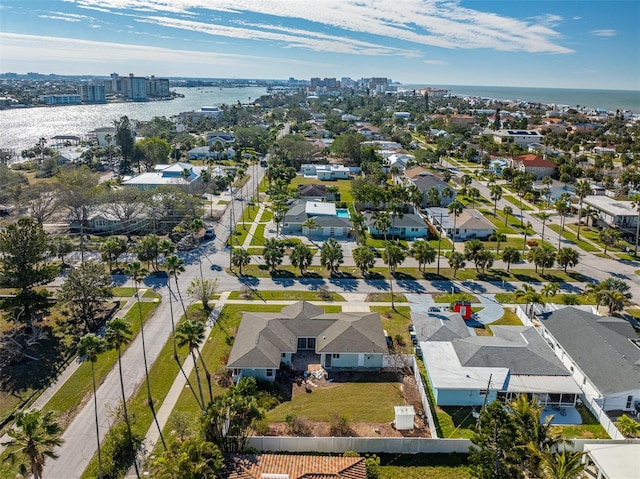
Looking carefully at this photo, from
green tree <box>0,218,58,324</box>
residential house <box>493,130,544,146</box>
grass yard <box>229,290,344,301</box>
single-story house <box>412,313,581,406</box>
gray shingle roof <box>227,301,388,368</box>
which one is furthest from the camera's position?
residential house <box>493,130,544,146</box>

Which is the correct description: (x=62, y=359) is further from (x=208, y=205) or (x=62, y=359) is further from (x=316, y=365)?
(x=208, y=205)

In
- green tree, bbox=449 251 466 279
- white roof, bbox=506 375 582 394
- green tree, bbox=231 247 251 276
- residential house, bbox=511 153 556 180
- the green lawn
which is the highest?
residential house, bbox=511 153 556 180

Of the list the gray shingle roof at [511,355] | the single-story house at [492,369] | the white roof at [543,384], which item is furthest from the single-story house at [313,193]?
the white roof at [543,384]

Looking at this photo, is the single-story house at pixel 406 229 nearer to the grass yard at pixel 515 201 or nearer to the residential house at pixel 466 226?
the residential house at pixel 466 226

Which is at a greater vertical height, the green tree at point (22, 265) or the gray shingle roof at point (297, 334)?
the green tree at point (22, 265)

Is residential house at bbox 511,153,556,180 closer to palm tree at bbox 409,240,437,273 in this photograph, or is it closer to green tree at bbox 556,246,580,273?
green tree at bbox 556,246,580,273

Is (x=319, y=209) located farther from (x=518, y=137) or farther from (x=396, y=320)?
(x=518, y=137)

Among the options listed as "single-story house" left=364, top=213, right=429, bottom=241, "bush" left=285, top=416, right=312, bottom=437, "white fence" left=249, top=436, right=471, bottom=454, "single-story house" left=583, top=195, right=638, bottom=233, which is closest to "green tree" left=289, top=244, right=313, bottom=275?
"single-story house" left=364, top=213, right=429, bottom=241
